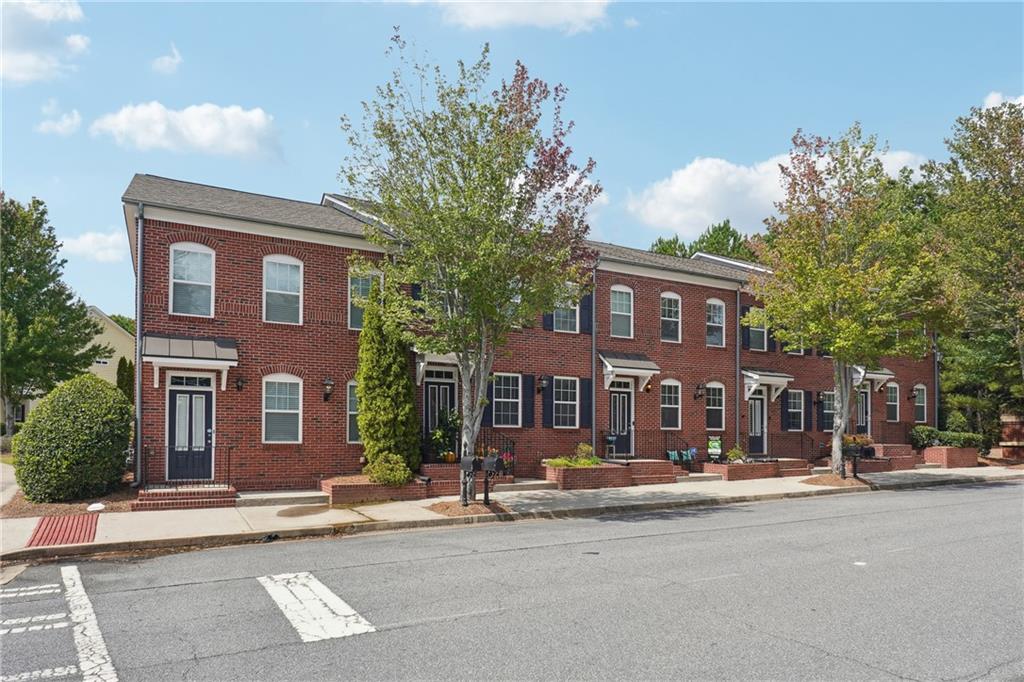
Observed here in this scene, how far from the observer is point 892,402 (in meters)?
30.0

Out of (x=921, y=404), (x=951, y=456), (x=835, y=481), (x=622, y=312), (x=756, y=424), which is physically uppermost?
(x=622, y=312)

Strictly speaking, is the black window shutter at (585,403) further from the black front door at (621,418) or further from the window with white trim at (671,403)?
the window with white trim at (671,403)

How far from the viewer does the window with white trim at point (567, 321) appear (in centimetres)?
2134

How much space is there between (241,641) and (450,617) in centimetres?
191

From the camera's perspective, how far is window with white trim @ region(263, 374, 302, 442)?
56.6ft

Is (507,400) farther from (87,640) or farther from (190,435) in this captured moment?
(87,640)

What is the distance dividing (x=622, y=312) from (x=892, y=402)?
1419 centimetres

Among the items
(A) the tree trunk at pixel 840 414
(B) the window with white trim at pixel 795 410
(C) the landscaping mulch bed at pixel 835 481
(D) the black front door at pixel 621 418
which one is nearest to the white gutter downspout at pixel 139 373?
(D) the black front door at pixel 621 418

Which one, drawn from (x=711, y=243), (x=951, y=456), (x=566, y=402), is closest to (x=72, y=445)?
(x=566, y=402)

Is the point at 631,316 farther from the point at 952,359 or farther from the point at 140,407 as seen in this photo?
the point at 952,359

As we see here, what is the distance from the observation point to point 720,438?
24312 millimetres

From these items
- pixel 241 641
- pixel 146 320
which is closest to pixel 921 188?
pixel 146 320

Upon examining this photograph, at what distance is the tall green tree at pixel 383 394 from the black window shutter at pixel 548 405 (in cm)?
467

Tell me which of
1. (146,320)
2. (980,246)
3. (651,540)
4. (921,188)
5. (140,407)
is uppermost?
(921,188)
